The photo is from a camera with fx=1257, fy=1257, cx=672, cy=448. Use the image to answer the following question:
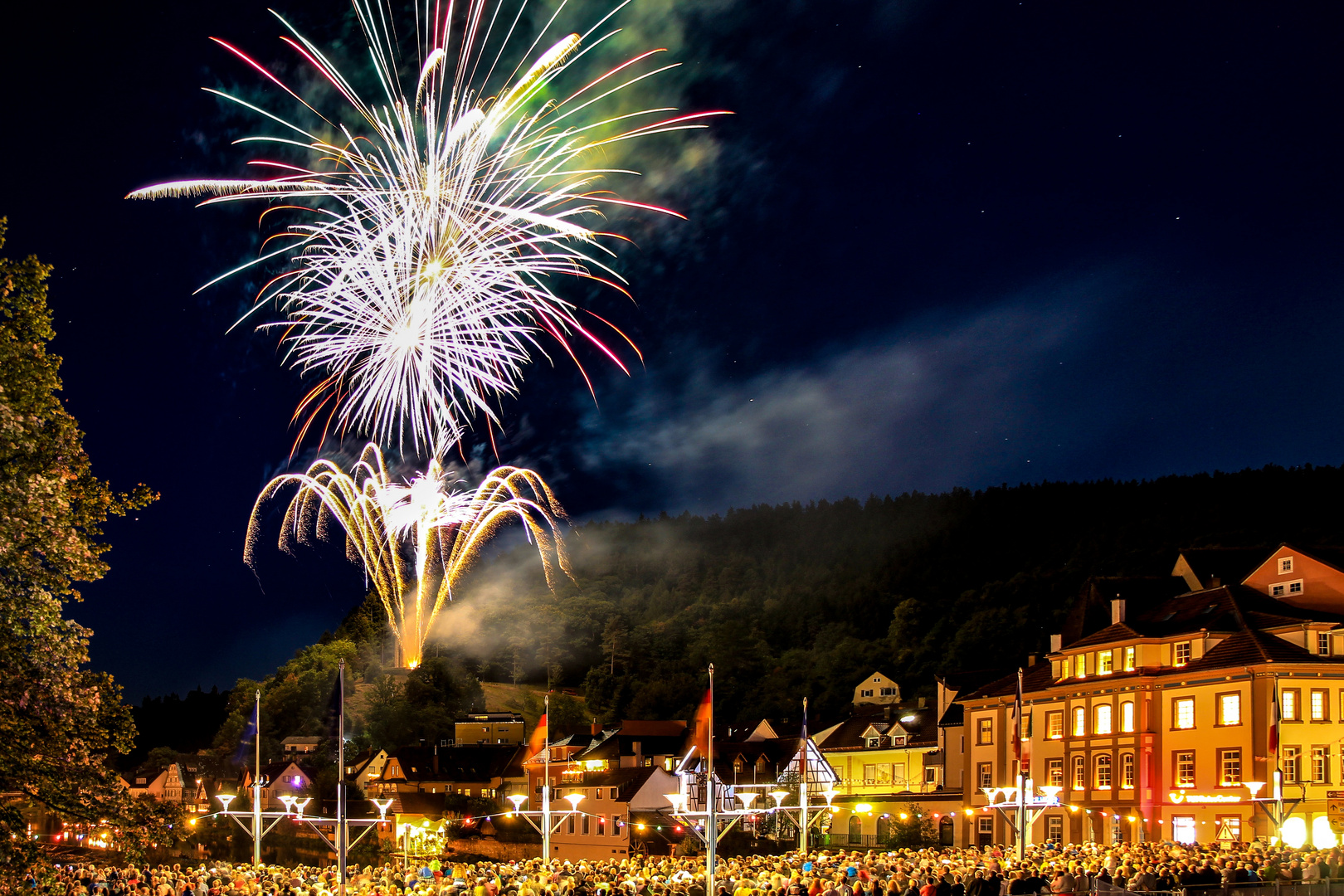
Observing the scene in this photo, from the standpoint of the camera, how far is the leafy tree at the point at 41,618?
17.0 meters

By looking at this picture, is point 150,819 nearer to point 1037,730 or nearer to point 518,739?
point 1037,730

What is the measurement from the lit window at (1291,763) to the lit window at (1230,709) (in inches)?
84.2

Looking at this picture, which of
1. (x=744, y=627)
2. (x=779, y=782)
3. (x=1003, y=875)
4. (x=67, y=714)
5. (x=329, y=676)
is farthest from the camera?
(x=744, y=627)

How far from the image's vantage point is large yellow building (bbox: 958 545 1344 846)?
44594mm

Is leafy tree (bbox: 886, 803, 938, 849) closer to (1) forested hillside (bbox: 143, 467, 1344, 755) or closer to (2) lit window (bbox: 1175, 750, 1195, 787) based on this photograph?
(2) lit window (bbox: 1175, 750, 1195, 787)

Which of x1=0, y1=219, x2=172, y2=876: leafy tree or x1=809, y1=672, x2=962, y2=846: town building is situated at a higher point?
x1=0, y1=219, x2=172, y2=876: leafy tree

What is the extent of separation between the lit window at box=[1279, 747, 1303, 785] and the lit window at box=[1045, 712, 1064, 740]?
12793 millimetres

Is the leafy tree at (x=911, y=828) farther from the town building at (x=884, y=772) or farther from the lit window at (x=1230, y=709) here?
the lit window at (x=1230, y=709)

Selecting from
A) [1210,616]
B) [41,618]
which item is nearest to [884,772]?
[1210,616]

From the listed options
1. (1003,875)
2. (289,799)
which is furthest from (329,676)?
(1003,875)

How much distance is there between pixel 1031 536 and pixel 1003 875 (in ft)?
383

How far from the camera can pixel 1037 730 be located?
5856 centimetres

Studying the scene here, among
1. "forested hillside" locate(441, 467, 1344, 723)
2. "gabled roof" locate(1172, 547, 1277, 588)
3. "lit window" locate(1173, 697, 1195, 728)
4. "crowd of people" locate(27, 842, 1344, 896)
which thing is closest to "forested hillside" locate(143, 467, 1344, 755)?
"forested hillside" locate(441, 467, 1344, 723)

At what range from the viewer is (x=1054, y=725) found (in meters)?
57.2
